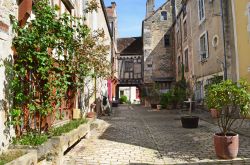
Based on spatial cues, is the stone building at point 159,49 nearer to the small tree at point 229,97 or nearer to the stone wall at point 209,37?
the stone wall at point 209,37

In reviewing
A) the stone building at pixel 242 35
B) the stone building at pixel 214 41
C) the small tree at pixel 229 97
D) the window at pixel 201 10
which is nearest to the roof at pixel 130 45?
the stone building at pixel 214 41

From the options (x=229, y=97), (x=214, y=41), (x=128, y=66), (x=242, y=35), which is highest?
(x=128, y=66)

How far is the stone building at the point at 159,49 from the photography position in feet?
89.7

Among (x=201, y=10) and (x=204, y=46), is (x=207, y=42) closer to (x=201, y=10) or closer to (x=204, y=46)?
(x=204, y=46)

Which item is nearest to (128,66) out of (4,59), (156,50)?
(156,50)

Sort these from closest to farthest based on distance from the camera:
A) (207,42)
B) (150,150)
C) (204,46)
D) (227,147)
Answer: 1. (227,147)
2. (150,150)
3. (207,42)
4. (204,46)

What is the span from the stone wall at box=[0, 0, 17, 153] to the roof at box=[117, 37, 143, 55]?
27484 millimetres

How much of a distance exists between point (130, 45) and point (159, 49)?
6.57 meters

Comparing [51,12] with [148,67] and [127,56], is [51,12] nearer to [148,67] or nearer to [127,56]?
[148,67]

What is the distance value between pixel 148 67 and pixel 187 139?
2031 centimetres

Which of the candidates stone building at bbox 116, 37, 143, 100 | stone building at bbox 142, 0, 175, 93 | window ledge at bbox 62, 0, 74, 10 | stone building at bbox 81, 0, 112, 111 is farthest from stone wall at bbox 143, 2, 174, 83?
window ledge at bbox 62, 0, 74, 10

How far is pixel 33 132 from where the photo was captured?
4.85 metres

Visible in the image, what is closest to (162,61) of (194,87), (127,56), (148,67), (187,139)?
(148,67)

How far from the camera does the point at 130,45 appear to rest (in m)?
33.2
